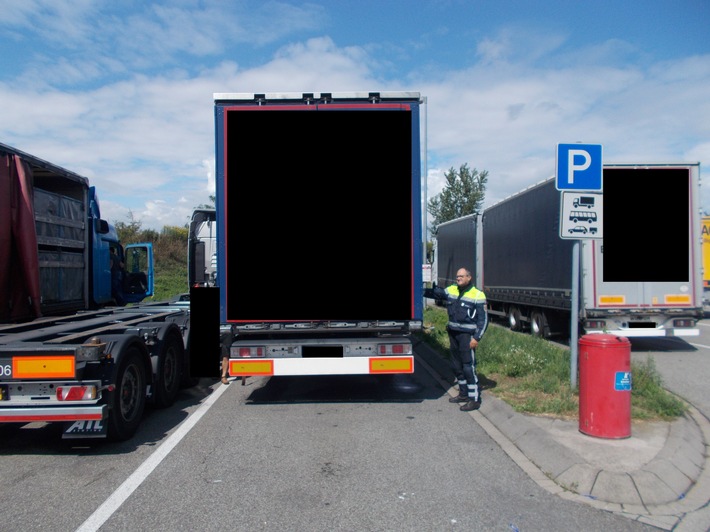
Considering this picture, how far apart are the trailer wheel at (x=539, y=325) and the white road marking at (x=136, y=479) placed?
9.11 metres

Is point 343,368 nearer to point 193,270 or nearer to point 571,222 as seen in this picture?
point 571,222

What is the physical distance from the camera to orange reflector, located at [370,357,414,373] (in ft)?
23.6

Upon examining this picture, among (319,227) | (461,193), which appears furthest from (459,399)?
(461,193)

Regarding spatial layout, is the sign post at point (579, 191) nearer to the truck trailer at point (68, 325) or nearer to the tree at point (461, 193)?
the truck trailer at point (68, 325)

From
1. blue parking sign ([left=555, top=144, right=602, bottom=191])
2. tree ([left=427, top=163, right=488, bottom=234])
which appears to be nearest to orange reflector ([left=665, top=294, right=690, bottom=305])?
blue parking sign ([left=555, top=144, right=602, bottom=191])

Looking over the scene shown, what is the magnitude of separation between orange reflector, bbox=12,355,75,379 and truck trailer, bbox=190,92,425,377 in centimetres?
219

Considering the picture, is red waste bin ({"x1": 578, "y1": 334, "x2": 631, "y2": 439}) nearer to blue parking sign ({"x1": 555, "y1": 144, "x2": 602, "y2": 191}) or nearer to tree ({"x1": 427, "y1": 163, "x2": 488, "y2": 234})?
blue parking sign ({"x1": 555, "y1": 144, "x2": 602, "y2": 191})

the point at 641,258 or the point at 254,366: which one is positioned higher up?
the point at 641,258

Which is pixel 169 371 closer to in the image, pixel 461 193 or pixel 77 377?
pixel 77 377

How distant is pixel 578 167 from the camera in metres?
6.98

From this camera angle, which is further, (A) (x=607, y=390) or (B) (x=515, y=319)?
(B) (x=515, y=319)

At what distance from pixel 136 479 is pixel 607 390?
4271 mm

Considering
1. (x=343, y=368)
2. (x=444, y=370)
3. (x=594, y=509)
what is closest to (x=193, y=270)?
(x=444, y=370)

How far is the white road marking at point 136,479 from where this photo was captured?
162 inches
